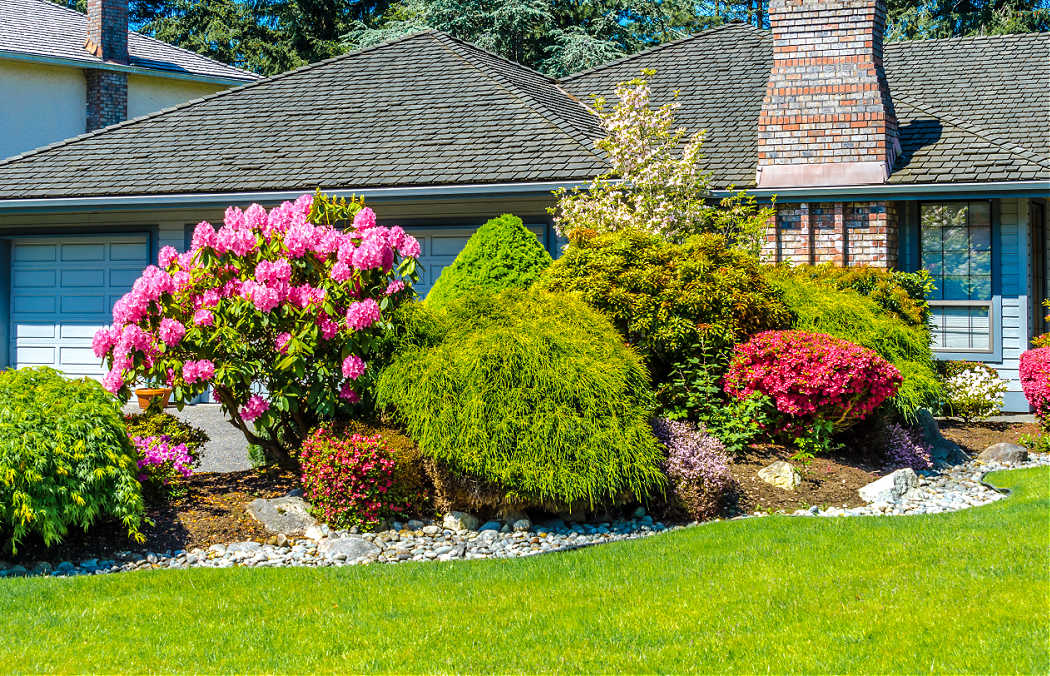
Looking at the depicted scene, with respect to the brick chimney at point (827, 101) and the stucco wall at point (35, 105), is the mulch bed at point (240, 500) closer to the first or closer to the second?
the brick chimney at point (827, 101)

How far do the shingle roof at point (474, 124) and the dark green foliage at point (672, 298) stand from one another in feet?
13.0

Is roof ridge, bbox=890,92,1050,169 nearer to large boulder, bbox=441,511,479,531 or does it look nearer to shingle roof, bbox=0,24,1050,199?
shingle roof, bbox=0,24,1050,199

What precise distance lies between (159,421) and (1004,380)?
33.6ft

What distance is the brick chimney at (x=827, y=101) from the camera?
14.1 metres

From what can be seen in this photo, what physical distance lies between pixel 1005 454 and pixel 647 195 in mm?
4884

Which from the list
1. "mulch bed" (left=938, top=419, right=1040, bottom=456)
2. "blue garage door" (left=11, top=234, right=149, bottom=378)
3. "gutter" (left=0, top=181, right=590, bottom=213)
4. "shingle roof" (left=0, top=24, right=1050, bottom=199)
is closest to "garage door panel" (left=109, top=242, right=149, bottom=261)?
"blue garage door" (left=11, top=234, right=149, bottom=378)

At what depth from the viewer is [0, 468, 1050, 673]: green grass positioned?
193 inches

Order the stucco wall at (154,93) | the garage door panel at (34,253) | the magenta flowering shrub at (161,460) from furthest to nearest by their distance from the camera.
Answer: the stucco wall at (154,93) < the garage door panel at (34,253) < the magenta flowering shrub at (161,460)

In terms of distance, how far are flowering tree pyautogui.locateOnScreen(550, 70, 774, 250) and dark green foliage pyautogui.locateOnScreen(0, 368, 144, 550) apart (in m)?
6.67

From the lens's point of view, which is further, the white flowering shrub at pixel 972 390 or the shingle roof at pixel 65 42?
the shingle roof at pixel 65 42

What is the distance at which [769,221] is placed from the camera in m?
14.4

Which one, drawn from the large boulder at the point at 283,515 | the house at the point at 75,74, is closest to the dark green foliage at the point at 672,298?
the large boulder at the point at 283,515

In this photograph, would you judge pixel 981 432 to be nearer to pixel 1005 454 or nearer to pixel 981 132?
pixel 1005 454

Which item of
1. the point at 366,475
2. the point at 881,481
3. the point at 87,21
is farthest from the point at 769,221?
the point at 87,21
